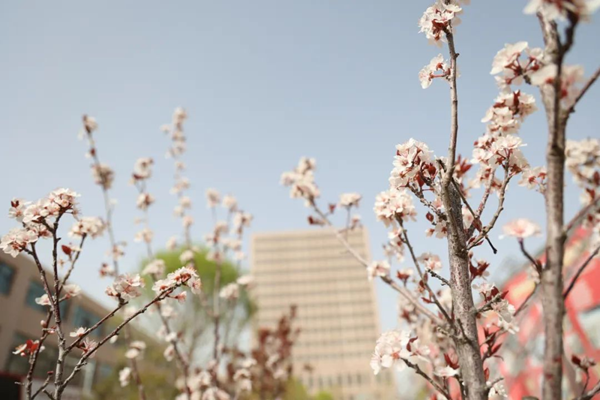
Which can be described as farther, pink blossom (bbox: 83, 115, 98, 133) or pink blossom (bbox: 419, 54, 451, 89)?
pink blossom (bbox: 83, 115, 98, 133)

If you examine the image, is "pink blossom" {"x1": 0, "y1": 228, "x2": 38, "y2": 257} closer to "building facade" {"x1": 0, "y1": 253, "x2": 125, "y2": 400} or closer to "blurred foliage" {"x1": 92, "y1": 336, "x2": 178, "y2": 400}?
"building facade" {"x1": 0, "y1": 253, "x2": 125, "y2": 400}

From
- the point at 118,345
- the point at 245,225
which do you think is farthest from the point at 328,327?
the point at 245,225

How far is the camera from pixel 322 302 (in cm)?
7744

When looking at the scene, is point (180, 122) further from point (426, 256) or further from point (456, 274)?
point (456, 274)

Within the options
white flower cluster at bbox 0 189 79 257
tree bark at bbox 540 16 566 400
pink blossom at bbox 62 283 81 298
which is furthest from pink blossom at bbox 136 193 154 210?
tree bark at bbox 540 16 566 400

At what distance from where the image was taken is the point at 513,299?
13500 mm

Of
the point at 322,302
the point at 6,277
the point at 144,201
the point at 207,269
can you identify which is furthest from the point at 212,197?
the point at 322,302

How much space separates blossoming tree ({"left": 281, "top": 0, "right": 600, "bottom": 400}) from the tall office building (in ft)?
227

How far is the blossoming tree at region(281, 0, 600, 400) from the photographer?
1.12m

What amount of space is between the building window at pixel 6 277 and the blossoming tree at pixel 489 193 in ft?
59.0

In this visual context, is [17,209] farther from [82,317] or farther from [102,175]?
[82,317]

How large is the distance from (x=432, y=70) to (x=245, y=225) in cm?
425

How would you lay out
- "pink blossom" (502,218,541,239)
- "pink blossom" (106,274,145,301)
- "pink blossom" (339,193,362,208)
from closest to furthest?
"pink blossom" (502,218,541,239)
"pink blossom" (106,274,145,301)
"pink blossom" (339,193,362,208)

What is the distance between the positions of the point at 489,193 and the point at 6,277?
19.3 m
